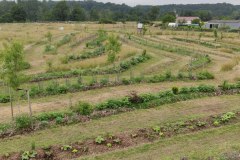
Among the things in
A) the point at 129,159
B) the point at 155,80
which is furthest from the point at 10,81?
the point at 155,80

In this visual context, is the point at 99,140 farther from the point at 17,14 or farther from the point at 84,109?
the point at 17,14

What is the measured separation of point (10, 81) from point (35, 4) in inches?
4665

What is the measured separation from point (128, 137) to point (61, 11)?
91071 millimetres

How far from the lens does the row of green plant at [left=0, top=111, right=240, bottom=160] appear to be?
1226 centimetres

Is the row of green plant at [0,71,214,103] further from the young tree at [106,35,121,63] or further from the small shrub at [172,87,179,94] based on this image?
the small shrub at [172,87,179,94]

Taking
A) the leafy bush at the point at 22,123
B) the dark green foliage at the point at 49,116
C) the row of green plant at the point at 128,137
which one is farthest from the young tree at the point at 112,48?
the leafy bush at the point at 22,123

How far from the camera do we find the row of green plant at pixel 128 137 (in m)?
12.3

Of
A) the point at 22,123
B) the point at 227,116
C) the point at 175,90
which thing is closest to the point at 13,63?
the point at 22,123

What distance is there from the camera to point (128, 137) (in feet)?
44.8

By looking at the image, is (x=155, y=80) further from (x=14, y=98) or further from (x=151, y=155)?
(x=151, y=155)

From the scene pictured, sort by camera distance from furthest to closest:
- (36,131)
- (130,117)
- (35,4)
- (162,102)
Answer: (35,4)
(162,102)
(130,117)
(36,131)

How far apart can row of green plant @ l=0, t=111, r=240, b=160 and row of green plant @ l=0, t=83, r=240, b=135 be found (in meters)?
2.29

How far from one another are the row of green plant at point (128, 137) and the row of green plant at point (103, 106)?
2285mm

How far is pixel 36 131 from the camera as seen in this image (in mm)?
14609
